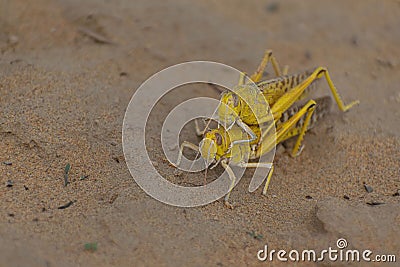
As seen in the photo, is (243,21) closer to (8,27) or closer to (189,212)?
(8,27)

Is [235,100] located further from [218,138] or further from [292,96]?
[292,96]

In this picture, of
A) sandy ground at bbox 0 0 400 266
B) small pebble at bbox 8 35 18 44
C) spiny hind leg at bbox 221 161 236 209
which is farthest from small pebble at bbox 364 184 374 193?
small pebble at bbox 8 35 18 44

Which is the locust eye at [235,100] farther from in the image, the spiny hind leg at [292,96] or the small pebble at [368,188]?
the small pebble at [368,188]

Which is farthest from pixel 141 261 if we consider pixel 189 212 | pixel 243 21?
pixel 243 21

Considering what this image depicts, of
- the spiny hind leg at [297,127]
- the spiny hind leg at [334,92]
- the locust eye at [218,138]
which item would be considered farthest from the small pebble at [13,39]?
the spiny hind leg at [334,92]

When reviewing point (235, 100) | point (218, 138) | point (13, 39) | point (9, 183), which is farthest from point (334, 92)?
point (13, 39)

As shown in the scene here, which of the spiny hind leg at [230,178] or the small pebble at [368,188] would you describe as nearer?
the spiny hind leg at [230,178]
